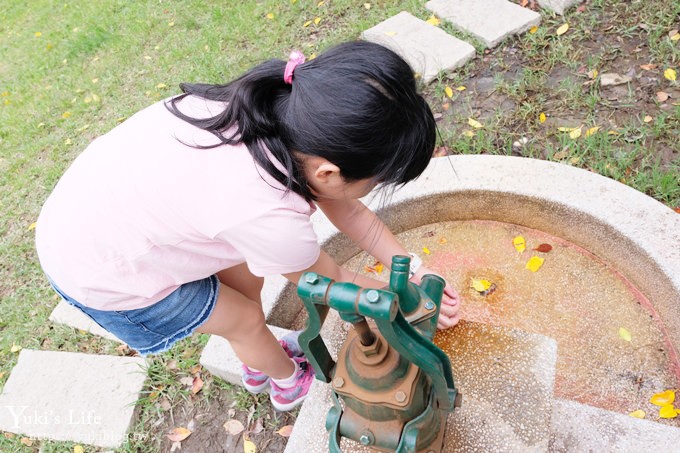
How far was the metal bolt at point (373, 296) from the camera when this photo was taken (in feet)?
2.82

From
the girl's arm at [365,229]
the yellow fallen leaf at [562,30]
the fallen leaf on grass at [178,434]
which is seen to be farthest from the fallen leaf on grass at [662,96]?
the fallen leaf on grass at [178,434]

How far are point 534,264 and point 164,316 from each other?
5.03 feet

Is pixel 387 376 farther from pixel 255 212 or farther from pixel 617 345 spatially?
pixel 617 345

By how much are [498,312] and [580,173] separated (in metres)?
0.67

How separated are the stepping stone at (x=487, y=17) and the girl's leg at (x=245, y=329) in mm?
2322

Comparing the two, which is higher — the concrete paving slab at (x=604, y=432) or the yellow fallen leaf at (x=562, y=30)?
the concrete paving slab at (x=604, y=432)

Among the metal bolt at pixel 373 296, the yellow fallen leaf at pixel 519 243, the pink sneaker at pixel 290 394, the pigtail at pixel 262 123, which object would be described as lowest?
the yellow fallen leaf at pixel 519 243

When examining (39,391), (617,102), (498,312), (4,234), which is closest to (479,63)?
(617,102)

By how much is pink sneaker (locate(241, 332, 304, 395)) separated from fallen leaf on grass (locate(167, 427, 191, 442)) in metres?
0.32

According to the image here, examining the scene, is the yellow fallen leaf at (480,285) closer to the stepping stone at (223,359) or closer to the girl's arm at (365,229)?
the girl's arm at (365,229)

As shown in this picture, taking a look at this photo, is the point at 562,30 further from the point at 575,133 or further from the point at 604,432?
the point at 604,432

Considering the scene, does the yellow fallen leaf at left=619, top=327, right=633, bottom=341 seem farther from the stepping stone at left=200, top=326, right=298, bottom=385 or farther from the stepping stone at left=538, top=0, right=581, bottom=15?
the stepping stone at left=538, top=0, right=581, bottom=15

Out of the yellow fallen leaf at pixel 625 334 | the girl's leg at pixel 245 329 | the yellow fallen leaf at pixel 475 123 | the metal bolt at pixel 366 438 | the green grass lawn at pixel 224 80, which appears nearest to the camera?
the metal bolt at pixel 366 438

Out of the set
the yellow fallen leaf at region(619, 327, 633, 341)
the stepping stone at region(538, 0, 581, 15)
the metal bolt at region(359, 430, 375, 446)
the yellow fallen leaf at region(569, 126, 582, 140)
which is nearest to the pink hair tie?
the metal bolt at region(359, 430, 375, 446)
